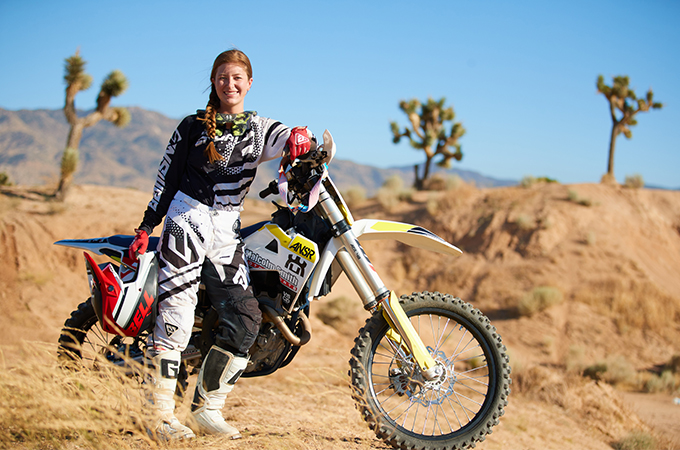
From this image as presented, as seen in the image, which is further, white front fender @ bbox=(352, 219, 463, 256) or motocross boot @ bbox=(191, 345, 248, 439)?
white front fender @ bbox=(352, 219, 463, 256)

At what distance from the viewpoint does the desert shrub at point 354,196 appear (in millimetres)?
21317

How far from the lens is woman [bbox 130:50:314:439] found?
2727mm

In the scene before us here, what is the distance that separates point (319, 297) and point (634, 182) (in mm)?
20529

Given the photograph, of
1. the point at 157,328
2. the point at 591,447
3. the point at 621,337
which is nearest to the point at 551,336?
the point at 621,337

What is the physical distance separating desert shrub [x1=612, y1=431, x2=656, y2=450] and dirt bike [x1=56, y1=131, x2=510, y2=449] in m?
2.55

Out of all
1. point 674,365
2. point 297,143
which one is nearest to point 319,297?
point 297,143

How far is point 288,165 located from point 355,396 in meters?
1.44

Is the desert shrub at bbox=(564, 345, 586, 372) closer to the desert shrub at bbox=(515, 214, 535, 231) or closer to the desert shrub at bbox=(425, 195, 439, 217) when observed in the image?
the desert shrub at bbox=(515, 214, 535, 231)

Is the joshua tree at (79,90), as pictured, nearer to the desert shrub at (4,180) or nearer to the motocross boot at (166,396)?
the desert shrub at (4,180)

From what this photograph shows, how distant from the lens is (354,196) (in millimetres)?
21578

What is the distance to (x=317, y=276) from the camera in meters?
2.78

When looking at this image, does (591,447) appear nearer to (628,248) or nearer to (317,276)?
(317,276)

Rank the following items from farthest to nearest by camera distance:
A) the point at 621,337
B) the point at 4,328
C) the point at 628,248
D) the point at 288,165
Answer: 1. the point at 628,248
2. the point at 621,337
3. the point at 4,328
4. the point at 288,165

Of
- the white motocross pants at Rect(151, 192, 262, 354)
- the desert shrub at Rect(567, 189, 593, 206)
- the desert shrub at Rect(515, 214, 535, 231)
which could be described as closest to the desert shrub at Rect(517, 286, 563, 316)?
the desert shrub at Rect(515, 214, 535, 231)
